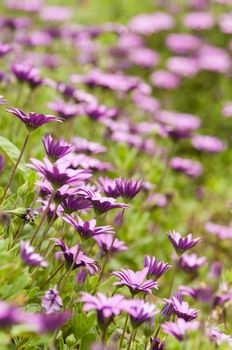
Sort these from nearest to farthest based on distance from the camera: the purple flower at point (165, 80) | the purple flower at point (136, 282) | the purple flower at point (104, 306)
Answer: the purple flower at point (104, 306)
the purple flower at point (136, 282)
the purple flower at point (165, 80)

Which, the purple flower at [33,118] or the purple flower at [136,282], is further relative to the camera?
the purple flower at [33,118]

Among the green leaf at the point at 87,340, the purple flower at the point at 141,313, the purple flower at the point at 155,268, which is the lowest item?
the green leaf at the point at 87,340

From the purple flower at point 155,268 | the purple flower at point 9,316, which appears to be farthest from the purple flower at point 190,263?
the purple flower at point 9,316

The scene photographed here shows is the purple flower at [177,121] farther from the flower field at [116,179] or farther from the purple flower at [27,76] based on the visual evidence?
the purple flower at [27,76]

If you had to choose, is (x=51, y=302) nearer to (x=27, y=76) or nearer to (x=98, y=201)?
(x=98, y=201)

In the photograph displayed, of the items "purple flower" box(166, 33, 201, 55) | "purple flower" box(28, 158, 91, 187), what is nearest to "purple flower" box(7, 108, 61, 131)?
"purple flower" box(28, 158, 91, 187)

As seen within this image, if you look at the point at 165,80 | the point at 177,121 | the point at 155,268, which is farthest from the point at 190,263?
the point at 165,80

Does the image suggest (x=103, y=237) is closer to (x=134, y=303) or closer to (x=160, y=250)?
(x=134, y=303)

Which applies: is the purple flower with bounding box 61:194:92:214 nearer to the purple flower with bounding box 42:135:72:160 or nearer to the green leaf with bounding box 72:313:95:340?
the purple flower with bounding box 42:135:72:160

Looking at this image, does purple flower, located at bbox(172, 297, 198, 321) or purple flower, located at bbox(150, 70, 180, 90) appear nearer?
purple flower, located at bbox(172, 297, 198, 321)
